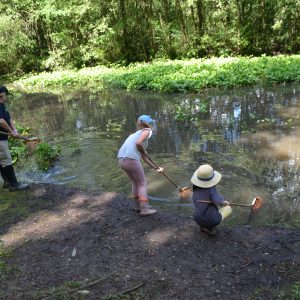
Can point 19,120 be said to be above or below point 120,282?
below

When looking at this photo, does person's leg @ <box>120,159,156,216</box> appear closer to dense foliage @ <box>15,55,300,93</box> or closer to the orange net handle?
the orange net handle

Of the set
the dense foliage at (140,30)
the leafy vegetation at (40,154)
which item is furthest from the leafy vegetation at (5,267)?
the dense foliage at (140,30)

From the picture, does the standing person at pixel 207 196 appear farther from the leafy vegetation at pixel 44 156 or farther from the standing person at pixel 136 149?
the leafy vegetation at pixel 44 156

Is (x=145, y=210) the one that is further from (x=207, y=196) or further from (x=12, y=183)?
(x=12, y=183)

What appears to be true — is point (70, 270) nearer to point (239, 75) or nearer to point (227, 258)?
point (227, 258)

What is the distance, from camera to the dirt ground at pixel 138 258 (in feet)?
12.9

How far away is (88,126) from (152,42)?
57.3 feet

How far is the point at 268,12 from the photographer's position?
83.9 feet

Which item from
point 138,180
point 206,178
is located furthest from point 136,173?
point 206,178

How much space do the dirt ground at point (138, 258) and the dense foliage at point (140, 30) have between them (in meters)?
22.0

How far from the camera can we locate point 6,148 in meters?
6.59

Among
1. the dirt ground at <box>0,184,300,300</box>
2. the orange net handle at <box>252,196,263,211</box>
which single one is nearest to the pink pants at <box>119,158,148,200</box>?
the dirt ground at <box>0,184,300,300</box>

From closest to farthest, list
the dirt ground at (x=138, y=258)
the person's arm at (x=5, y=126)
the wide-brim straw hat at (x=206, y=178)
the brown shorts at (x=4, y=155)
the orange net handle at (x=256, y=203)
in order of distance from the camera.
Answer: the dirt ground at (x=138, y=258) < the wide-brim straw hat at (x=206, y=178) < the orange net handle at (x=256, y=203) < the person's arm at (x=5, y=126) < the brown shorts at (x=4, y=155)

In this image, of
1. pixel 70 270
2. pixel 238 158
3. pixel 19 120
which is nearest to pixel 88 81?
pixel 19 120
